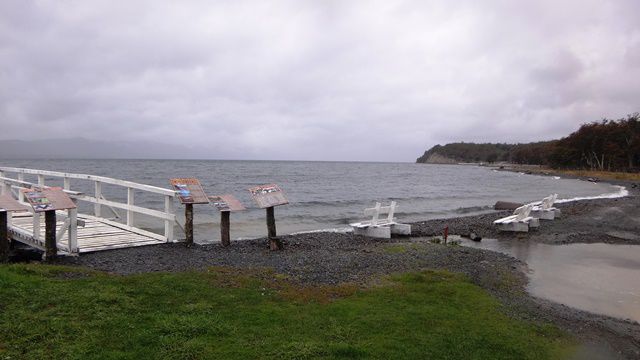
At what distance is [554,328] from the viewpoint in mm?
7445

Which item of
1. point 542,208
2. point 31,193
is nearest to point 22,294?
point 31,193

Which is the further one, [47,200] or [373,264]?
[373,264]

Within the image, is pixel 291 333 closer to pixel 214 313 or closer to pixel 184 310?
pixel 214 313

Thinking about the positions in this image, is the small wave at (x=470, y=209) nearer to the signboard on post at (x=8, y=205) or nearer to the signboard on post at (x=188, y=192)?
the signboard on post at (x=188, y=192)

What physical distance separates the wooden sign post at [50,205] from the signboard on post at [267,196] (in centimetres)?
501

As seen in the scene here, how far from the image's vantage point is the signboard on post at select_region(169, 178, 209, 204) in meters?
12.1

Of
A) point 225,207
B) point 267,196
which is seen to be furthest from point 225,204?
point 267,196

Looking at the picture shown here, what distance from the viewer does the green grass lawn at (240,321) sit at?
5652 mm

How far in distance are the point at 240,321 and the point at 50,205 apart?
245 inches

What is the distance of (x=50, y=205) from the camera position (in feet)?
32.5

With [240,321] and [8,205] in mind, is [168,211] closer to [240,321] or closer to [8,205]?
[8,205]

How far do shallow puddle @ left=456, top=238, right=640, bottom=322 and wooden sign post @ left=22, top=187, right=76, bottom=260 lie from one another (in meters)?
11.4

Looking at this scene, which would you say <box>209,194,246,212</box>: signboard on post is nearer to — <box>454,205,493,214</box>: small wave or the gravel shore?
the gravel shore

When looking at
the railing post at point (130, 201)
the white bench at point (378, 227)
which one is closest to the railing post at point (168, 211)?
Answer: the railing post at point (130, 201)
